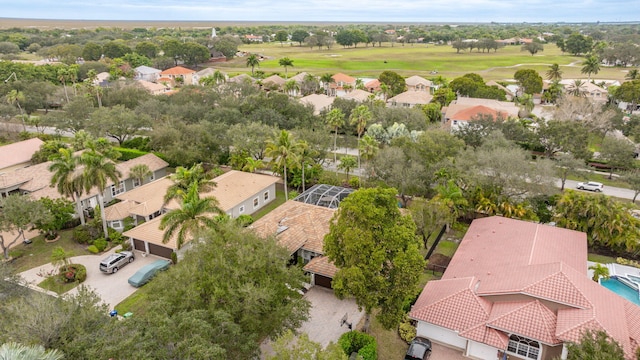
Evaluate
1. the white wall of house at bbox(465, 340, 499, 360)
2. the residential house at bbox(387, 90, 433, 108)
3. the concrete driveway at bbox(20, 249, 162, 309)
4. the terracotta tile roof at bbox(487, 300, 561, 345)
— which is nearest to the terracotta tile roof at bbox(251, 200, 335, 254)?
the concrete driveway at bbox(20, 249, 162, 309)

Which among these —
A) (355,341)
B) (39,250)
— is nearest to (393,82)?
(39,250)

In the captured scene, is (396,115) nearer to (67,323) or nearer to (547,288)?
(547,288)

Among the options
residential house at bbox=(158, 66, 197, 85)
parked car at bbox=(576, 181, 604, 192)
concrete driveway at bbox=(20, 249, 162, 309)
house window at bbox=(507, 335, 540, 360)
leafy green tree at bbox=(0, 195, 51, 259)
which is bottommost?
concrete driveway at bbox=(20, 249, 162, 309)

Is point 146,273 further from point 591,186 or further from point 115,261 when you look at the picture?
point 591,186

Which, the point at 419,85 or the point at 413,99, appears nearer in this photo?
the point at 413,99

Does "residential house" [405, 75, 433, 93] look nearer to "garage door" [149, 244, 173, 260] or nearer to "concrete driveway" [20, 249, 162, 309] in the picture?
"garage door" [149, 244, 173, 260]

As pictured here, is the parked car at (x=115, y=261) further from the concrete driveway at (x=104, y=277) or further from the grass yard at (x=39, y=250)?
the grass yard at (x=39, y=250)

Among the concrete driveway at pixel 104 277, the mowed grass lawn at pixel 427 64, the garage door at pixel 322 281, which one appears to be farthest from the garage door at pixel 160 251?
the mowed grass lawn at pixel 427 64
